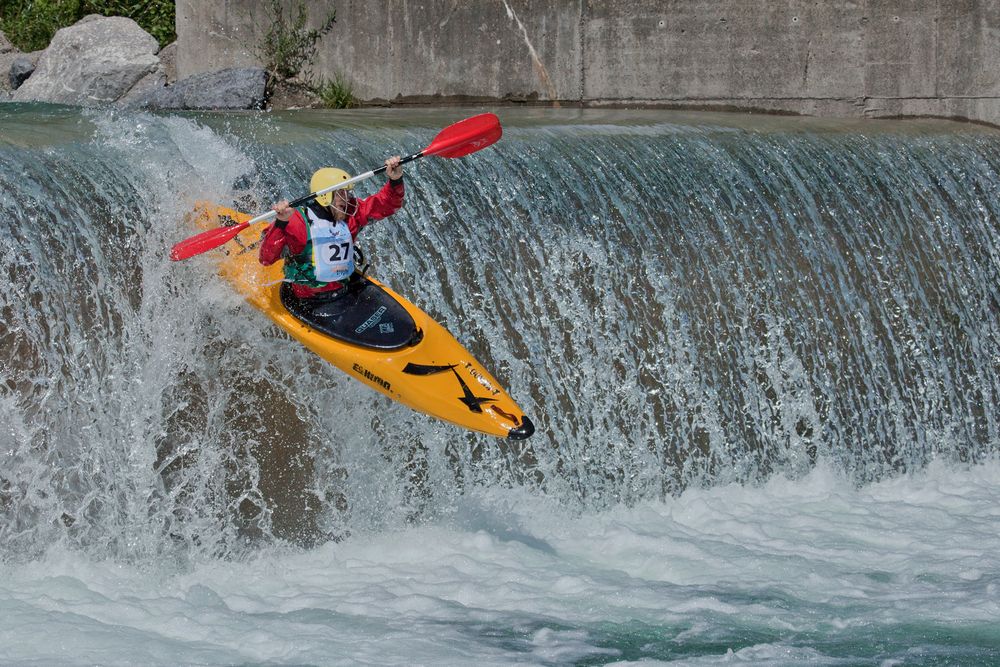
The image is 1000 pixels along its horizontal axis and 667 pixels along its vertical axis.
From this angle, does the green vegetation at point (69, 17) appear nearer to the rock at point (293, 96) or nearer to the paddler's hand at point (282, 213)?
the rock at point (293, 96)

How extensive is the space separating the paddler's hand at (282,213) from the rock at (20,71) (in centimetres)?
681

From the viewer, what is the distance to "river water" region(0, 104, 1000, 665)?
5.48 metres

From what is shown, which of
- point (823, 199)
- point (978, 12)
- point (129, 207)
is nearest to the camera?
point (129, 207)

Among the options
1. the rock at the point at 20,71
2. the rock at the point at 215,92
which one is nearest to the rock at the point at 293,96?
the rock at the point at 215,92

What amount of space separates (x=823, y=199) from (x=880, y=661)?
405 cm

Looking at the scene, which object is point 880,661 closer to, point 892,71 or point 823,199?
point 823,199

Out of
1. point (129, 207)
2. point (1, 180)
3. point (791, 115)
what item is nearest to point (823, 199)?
point (791, 115)

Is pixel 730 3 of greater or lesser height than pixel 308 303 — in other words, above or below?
above

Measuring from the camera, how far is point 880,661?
504 cm

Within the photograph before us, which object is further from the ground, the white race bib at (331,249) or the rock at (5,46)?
the rock at (5,46)

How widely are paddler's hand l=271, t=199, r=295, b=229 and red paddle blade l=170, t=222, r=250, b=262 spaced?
133mm

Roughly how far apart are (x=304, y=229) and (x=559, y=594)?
73.8 inches

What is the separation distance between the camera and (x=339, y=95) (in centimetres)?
1066

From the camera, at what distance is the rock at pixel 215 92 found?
398 inches
